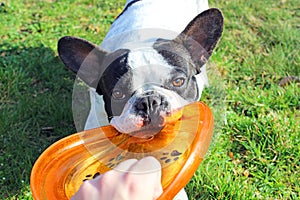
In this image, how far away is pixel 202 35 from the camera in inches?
106

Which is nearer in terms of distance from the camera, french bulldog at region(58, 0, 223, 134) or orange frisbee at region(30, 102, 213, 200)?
orange frisbee at region(30, 102, 213, 200)

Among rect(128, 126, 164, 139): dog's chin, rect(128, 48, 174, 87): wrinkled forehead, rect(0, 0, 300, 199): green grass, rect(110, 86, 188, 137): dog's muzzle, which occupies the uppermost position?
rect(128, 48, 174, 87): wrinkled forehead

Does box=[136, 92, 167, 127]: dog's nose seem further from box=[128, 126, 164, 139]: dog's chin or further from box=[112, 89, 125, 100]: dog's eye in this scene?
box=[112, 89, 125, 100]: dog's eye

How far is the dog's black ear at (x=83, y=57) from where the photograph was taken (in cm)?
266

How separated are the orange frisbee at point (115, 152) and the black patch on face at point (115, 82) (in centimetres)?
11

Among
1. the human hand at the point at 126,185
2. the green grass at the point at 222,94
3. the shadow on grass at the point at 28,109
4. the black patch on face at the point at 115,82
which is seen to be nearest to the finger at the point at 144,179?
the human hand at the point at 126,185

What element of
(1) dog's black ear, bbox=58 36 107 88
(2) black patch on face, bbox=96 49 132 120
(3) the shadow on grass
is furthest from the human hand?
(3) the shadow on grass

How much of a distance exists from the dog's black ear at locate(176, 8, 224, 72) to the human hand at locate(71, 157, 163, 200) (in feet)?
2.51

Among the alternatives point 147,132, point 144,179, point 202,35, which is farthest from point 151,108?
point 202,35

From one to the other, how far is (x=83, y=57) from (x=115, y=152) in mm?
555

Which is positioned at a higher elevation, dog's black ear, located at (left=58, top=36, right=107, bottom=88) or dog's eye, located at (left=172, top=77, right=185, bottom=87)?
dog's black ear, located at (left=58, top=36, right=107, bottom=88)

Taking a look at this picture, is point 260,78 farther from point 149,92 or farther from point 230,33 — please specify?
point 149,92

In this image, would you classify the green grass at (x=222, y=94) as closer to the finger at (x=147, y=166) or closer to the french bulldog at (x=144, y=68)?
the french bulldog at (x=144, y=68)

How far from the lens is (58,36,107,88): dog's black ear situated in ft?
8.73
